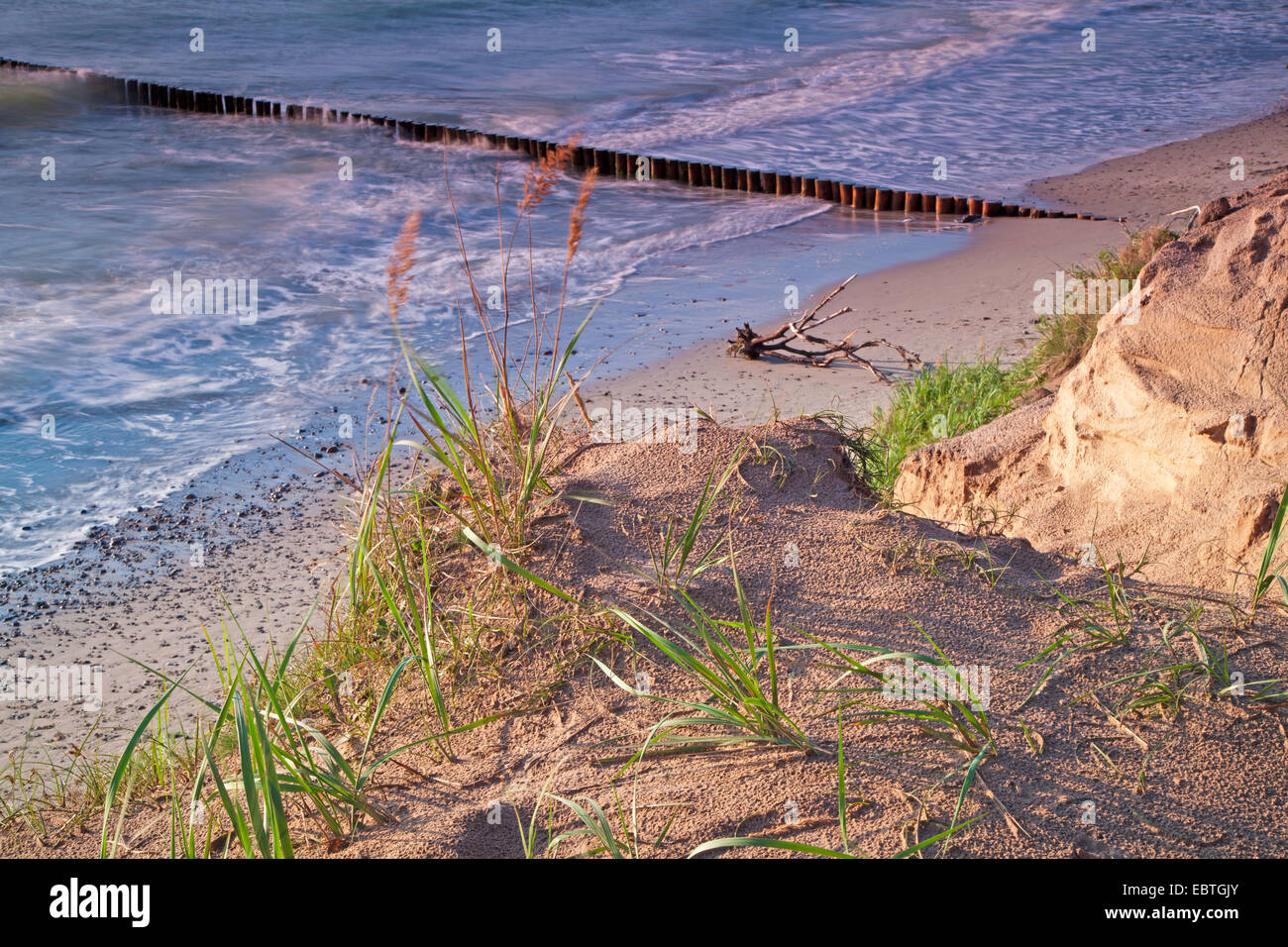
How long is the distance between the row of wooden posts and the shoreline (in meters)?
1.99

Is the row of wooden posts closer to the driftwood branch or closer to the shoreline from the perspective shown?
the shoreline

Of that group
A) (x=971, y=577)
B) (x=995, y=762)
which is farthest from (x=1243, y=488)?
(x=995, y=762)

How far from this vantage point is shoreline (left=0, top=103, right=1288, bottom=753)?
4.71m

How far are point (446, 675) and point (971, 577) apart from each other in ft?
5.30

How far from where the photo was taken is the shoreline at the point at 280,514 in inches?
186

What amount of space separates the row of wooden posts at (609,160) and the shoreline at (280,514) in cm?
199

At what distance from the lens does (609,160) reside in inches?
617

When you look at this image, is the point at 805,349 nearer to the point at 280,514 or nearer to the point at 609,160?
the point at 280,514

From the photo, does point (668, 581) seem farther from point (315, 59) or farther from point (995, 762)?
point (315, 59)

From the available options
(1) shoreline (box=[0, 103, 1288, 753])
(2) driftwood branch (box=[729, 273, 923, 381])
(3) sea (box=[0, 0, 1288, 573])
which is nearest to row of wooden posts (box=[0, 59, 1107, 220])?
(3) sea (box=[0, 0, 1288, 573])

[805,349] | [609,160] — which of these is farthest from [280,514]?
[609,160]

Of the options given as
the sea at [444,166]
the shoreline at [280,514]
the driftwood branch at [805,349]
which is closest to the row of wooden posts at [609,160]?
the sea at [444,166]

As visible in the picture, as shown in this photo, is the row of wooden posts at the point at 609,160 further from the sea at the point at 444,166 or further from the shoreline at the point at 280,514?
the shoreline at the point at 280,514

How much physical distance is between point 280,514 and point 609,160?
11.1m
